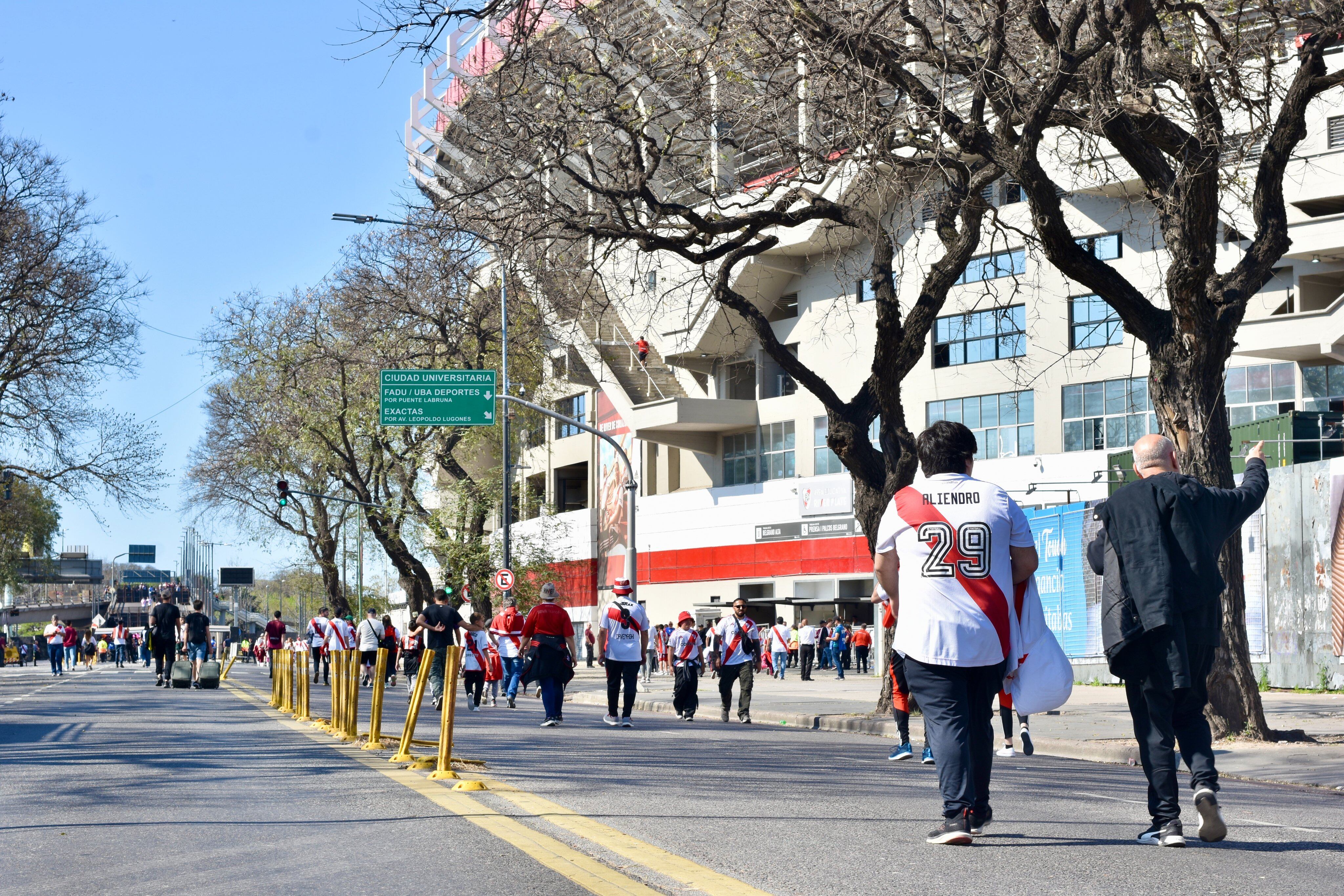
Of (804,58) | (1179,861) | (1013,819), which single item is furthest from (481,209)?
(1179,861)

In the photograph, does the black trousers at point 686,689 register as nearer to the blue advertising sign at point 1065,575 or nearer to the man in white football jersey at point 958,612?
the blue advertising sign at point 1065,575

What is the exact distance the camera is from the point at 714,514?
5528 cm

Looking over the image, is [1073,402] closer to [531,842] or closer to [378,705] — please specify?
[378,705]

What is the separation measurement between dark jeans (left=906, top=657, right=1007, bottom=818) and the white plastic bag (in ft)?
0.34

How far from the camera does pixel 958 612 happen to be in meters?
6.57

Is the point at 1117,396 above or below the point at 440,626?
above

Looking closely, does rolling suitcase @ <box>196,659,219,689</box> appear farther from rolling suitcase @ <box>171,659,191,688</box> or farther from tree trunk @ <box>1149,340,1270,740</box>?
tree trunk @ <box>1149,340,1270,740</box>

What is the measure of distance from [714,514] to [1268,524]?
3242 centimetres

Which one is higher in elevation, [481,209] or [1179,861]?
[481,209]

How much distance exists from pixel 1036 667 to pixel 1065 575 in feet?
69.6

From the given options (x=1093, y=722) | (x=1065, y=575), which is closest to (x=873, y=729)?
(x=1093, y=722)

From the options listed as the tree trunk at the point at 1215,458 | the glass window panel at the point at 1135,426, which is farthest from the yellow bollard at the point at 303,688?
the glass window panel at the point at 1135,426

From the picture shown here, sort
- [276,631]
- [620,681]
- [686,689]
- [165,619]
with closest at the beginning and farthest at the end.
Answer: [620,681]
[686,689]
[165,619]
[276,631]

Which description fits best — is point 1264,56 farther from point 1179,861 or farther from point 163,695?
point 163,695
